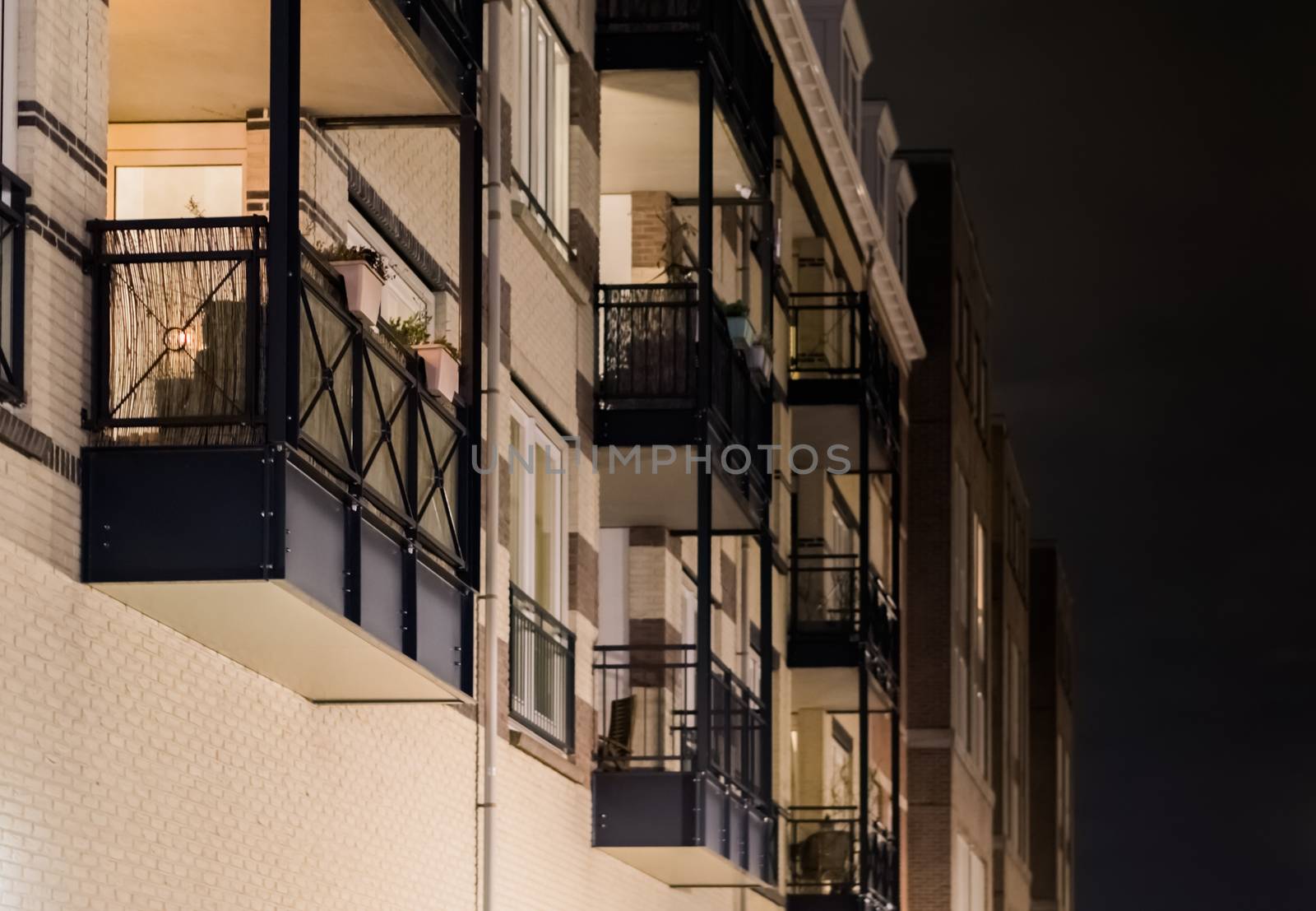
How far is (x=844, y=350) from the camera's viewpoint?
3653 centimetres

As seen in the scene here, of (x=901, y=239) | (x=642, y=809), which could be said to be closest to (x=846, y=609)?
(x=642, y=809)

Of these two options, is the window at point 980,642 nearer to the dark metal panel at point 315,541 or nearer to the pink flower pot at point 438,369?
the pink flower pot at point 438,369

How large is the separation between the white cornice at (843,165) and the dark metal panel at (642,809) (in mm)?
11436

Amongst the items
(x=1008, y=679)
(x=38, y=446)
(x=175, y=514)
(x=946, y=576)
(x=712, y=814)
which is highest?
(x=946, y=576)

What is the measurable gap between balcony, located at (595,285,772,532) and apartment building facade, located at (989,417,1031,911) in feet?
98.7

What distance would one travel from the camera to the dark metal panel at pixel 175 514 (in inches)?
463

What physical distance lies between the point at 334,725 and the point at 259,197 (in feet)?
10.4

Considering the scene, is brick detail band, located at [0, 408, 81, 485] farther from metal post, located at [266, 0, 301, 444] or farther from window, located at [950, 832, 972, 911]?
window, located at [950, 832, 972, 911]

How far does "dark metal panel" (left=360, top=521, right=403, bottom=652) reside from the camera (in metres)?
13.6

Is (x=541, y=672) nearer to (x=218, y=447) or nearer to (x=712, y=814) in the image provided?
(x=712, y=814)

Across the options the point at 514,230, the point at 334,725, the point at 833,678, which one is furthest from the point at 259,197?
the point at 833,678

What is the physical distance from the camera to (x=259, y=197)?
15133 millimetres

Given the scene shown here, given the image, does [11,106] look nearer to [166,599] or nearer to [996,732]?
[166,599]

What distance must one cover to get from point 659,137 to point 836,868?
1178 cm
